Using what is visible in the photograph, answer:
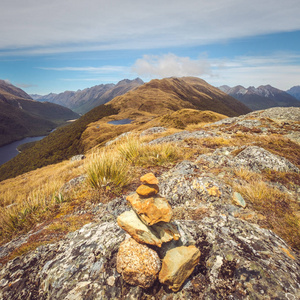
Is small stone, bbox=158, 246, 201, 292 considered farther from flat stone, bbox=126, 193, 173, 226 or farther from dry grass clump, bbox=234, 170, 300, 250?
dry grass clump, bbox=234, 170, 300, 250

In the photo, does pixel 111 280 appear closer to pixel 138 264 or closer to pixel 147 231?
pixel 138 264

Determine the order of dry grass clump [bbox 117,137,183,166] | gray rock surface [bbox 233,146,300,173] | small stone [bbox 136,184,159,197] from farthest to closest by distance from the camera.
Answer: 1. dry grass clump [bbox 117,137,183,166]
2. gray rock surface [bbox 233,146,300,173]
3. small stone [bbox 136,184,159,197]

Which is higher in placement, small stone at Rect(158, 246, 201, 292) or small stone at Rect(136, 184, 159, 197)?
small stone at Rect(136, 184, 159, 197)

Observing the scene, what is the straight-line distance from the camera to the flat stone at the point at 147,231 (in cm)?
232

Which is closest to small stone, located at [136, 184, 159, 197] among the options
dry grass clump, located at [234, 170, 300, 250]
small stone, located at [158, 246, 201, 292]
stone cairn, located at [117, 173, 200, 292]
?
stone cairn, located at [117, 173, 200, 292]

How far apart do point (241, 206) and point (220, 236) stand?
5.19ft

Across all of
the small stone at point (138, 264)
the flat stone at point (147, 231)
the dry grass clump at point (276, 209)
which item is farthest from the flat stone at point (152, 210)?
the dry grass clump at point (276, 209)

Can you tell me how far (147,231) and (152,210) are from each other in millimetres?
319

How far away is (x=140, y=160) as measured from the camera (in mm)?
7199

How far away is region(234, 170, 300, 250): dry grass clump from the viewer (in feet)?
9.89

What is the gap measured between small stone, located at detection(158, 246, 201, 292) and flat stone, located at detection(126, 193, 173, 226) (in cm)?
48

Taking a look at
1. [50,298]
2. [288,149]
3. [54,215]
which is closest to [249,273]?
[50,298]

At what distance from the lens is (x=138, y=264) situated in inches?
81.8

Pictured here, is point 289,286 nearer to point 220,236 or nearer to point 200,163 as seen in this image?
point 220,236
